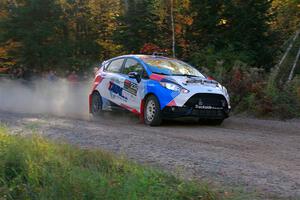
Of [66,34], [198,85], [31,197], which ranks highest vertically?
[66,34]

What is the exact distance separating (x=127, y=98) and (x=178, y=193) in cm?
749

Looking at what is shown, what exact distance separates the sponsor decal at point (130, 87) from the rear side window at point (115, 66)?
0.79 m

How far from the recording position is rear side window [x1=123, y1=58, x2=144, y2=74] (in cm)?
1275

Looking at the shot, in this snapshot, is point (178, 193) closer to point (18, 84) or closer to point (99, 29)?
point (18, 84)

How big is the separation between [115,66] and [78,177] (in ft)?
26.8

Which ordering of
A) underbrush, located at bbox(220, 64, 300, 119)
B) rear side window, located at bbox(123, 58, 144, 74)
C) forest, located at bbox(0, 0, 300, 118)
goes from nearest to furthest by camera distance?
1. rear side window, located at bbox(123, 58, 144, 74)
2. underbrush, located at bbox(220, 64, 300, 119)
3. forest, located at bbox(0, 0, 300, 118)

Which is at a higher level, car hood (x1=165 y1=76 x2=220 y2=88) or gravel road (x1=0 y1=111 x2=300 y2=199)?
car hood (x1=165 y1=76 x2=220 y2=88)

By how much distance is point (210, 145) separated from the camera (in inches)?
351

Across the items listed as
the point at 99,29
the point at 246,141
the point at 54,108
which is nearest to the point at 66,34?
the point at 99,29

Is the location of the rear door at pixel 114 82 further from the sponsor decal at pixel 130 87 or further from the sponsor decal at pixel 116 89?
the sponsor decal at pixel 130 87

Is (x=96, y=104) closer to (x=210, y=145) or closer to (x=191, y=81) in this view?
(x=191, y=81)

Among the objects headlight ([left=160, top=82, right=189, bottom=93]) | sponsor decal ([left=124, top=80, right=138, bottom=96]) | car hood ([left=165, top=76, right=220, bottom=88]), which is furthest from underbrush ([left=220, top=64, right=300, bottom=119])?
sponsor decal ([left=124, top=80, right=138, bottom=96])

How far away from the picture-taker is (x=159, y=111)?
11648 mm

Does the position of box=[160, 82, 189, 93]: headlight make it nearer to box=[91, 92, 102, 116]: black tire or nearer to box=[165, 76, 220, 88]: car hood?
box=[165, 76, 220, 88]: car hood
